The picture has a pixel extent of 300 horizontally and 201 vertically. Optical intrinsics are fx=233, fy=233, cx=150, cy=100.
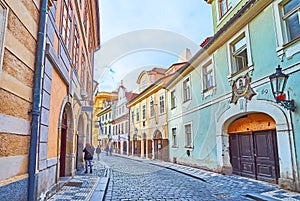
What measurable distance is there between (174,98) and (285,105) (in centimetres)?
1103

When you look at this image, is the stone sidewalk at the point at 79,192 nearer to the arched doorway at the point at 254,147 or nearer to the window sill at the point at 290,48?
the arched doorway at the point at 254,147

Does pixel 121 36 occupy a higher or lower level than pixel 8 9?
higher

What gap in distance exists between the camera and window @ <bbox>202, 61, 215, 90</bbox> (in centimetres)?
1203

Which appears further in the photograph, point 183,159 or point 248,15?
point 183,159

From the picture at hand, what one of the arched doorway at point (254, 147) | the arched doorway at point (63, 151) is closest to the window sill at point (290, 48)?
the arched doorway at point (254, 147)

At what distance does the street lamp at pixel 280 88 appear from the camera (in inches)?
265

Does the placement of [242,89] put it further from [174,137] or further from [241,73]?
[174,137]

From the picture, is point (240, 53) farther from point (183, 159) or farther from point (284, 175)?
point (183, 159)

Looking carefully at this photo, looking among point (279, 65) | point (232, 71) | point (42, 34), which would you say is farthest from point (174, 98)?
point (42, 34)

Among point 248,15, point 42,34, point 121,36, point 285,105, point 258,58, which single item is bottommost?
point 285,105

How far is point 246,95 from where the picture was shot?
8.81m

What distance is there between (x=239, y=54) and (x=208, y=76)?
2.79 m

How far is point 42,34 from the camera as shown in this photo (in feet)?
16.2

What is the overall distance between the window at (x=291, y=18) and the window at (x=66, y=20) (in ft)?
23.1
